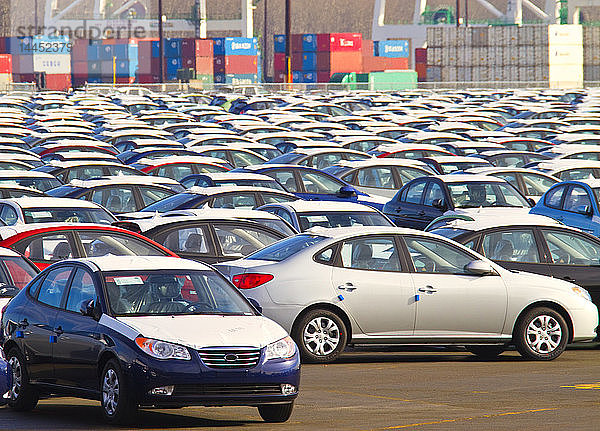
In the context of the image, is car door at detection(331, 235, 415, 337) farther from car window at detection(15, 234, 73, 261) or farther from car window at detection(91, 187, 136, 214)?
car window at detection(91, 187, 136, 214)

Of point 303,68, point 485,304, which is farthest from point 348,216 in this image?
point 303,68

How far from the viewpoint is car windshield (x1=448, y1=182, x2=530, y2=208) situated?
859 inches

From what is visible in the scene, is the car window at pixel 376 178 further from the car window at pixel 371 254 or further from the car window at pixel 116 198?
the car window at pixel 371 254

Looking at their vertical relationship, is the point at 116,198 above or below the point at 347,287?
above

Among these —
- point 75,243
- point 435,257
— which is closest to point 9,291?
point 75,243

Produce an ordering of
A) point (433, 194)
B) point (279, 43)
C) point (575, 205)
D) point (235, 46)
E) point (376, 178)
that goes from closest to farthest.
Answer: point (575, 205) < point (433, 194) < point (376, 178) < point (235, 46) < point (279, 43)

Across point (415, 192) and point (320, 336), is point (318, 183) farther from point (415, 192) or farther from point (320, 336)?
point (320, 336)

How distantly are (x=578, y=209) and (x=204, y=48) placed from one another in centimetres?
9724

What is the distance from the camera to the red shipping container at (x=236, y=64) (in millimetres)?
119812

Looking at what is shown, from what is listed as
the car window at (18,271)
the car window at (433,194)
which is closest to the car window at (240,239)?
the car window at (18,271)

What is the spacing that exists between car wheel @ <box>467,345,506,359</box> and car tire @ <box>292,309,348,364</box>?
1.76m

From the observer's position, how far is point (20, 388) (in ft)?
33.4

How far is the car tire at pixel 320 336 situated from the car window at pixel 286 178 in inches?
444

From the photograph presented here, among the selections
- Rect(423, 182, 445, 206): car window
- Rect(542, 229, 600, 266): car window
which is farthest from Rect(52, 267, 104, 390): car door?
Rect(423, 182, 445, 206): car window
